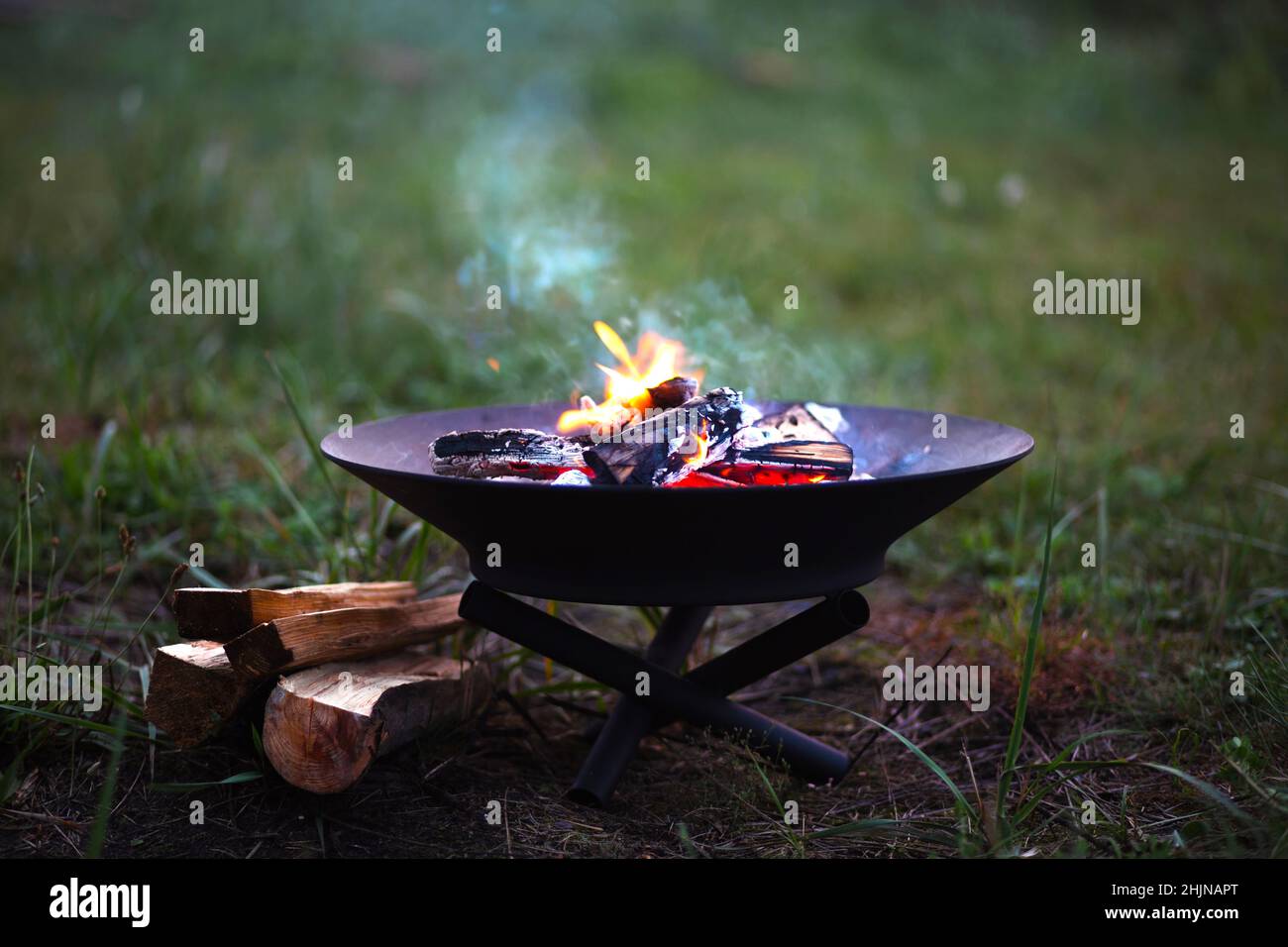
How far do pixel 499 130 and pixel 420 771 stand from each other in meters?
6.62

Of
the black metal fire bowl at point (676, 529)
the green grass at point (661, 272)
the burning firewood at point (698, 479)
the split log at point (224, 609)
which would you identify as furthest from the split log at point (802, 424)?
the split log at point (224, 609)

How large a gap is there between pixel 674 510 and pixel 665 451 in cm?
29

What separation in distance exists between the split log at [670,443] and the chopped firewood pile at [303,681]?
603 mm

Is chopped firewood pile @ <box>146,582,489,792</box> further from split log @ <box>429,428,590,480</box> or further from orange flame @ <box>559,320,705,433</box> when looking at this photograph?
orange flame @ <box>559,320,705,433</box>

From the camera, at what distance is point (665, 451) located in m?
2.04

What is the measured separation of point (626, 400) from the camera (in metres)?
2.34

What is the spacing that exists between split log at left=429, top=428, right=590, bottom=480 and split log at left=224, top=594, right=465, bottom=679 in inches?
14.7

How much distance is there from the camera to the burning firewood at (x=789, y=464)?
2.03 m

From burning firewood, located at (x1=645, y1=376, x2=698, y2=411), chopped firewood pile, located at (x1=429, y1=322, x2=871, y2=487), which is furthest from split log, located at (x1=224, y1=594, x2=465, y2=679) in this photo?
burning firewood, located at (x1=645, y1=376, x2=698, y2=411)

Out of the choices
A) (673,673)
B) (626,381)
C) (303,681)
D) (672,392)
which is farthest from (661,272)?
A: (303,681)

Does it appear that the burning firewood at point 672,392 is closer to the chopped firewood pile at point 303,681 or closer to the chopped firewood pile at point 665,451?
the chopped firewood pile at point 665,451

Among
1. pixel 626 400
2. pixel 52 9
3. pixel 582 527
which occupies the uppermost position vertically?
Result: pixel 52 9
